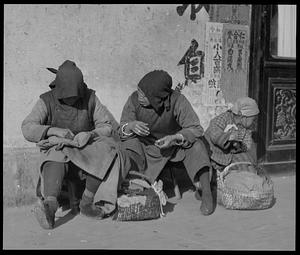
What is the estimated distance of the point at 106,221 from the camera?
185 inches

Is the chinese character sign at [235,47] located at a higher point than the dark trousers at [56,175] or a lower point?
higher

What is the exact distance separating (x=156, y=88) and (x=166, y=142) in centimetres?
50

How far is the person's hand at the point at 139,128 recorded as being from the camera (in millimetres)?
5004

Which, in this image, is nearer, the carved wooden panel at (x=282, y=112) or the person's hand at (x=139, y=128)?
the person's hand at (x=139, y=128)

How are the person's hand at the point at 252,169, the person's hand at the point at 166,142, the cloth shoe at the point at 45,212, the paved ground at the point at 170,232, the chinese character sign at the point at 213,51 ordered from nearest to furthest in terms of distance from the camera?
the paved ground at the point at 170,232 < the cloth shoe at the point at 45,212 < the person's hand at the point at 166,142 < the person's hand at the point at 252,169 < the chinese character sign at the point at 213,51

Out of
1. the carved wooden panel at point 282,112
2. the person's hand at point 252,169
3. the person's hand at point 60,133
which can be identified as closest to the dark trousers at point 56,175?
the person's hand at point 60,133

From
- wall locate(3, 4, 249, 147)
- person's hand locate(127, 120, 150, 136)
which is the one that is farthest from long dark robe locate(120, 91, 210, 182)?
wall locate(3, 4, 249, 147)

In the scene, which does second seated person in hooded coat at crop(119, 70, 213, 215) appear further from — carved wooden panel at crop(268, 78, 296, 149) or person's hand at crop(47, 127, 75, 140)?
carved wooden panel at crop(268, 78, 296, 149)

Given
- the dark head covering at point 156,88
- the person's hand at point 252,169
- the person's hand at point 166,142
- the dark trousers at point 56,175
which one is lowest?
the person's hand at point 252,169

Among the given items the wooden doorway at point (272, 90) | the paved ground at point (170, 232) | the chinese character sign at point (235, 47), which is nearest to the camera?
→ the paved ground at point (170, 232)

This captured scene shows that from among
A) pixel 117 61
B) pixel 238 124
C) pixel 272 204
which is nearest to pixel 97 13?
pixel 117 61

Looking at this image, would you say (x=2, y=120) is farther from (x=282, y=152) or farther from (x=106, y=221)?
(x=282, y=152)

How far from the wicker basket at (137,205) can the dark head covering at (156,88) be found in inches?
33.3

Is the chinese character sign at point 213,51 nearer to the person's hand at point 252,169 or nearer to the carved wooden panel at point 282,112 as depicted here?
the carved wooden panel at point 282,112
